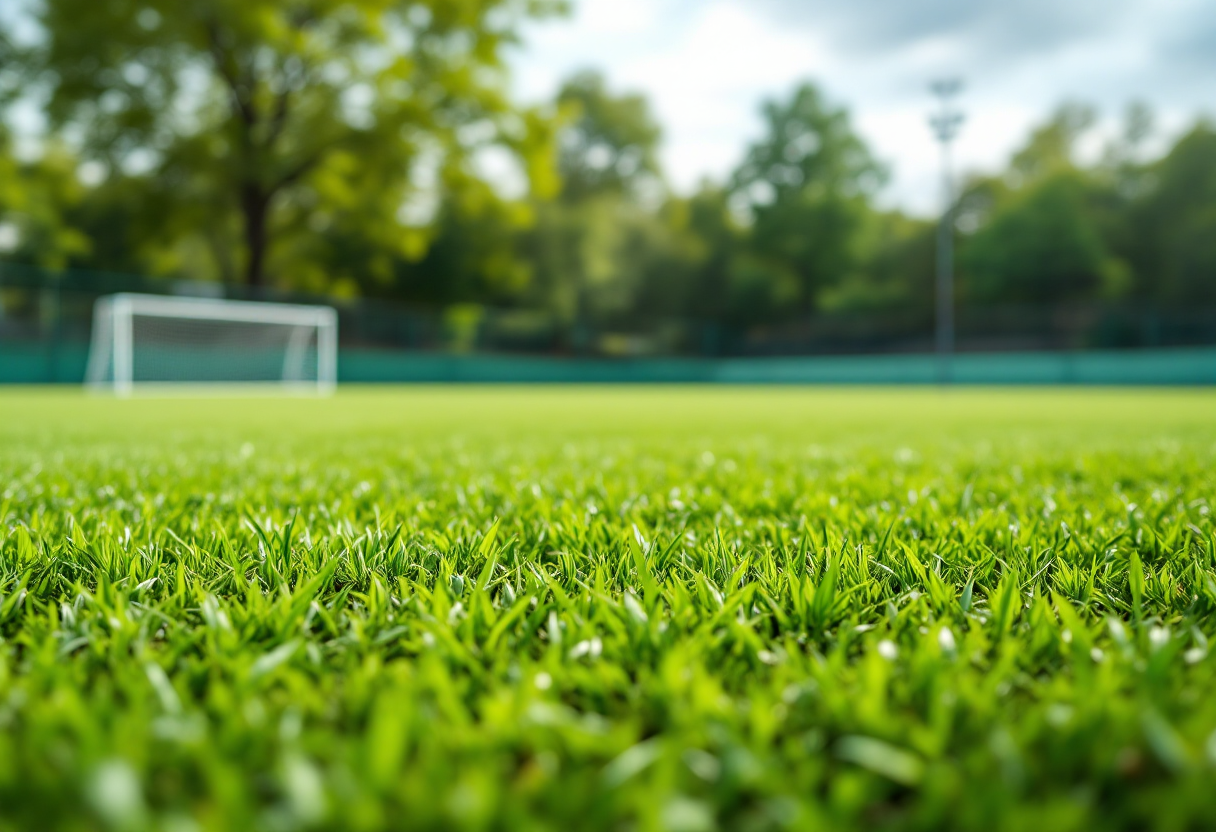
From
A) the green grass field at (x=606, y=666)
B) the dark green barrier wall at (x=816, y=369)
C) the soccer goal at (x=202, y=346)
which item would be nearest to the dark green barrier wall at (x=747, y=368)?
the dark green barrier wall at (x=816, y=369)

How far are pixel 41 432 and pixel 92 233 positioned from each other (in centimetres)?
3577

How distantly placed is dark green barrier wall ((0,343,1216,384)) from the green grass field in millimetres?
22326

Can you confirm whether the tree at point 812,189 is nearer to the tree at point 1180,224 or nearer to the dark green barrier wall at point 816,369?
the dark green barrier wall at point 816,369

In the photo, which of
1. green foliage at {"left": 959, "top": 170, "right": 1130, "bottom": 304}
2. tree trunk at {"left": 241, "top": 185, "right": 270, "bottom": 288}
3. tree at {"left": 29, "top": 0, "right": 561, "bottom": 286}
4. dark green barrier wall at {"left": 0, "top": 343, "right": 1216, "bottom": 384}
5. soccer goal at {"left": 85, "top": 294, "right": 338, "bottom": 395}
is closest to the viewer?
soccer goal at {"left": 85, "top": 294, "right": 338, "bottom": 395}

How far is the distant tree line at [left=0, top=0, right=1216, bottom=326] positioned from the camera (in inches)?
1009

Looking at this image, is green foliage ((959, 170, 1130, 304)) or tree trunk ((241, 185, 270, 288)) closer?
tree trunk ((241, 185, 270, 288))

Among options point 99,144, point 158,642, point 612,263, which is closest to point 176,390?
point 99,144

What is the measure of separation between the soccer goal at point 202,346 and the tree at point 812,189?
107 feet

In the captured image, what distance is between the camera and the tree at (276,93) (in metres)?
24.2

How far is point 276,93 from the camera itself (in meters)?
26.6

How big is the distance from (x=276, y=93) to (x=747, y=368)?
24.3 meters

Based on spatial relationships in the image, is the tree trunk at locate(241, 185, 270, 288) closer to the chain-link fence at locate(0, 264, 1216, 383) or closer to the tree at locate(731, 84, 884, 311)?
the chain-link fence at locate(0, 264, 1216, 383)

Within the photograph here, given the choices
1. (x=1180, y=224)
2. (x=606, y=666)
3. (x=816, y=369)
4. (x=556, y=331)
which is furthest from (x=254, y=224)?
(x=1180, y=224)

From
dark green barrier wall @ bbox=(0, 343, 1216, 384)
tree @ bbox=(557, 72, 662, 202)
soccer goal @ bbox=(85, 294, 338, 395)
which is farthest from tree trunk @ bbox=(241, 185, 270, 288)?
tree @ bbox=(557, 72, 662, 202)
